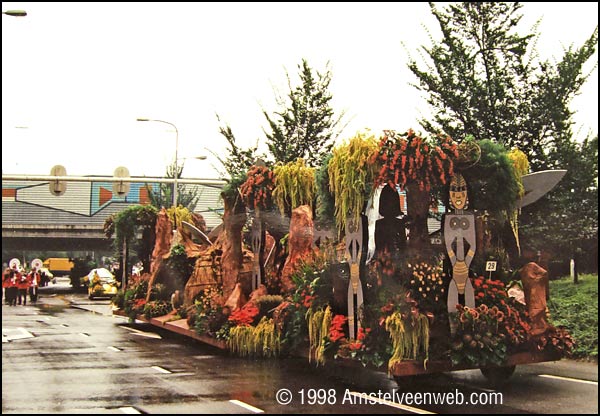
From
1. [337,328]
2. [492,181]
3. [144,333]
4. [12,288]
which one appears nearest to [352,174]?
[492,181]

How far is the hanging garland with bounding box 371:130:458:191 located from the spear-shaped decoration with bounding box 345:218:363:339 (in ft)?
2.46

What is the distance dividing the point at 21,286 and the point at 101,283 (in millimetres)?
3862

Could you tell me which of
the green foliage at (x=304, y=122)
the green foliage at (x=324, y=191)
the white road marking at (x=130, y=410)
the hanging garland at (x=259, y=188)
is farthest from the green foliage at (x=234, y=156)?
the white road marking at (x=130, y=410)

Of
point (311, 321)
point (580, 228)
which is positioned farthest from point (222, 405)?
point (580, 228)

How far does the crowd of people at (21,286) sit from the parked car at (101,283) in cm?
123

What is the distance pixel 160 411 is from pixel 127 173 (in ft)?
18.8

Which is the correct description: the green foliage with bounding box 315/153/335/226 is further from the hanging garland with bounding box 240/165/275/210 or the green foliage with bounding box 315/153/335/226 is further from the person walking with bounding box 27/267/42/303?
the person walking with bounding box 27/267/42/303

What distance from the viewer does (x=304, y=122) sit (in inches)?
628

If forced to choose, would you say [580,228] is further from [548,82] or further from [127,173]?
[127,173]

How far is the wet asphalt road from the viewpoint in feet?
22.5

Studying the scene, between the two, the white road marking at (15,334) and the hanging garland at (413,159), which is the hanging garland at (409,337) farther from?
the white road marking at (15,334)

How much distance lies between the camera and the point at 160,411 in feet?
21.4

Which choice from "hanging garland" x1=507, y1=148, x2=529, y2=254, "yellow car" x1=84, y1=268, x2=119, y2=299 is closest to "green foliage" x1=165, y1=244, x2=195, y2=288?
"yellow car" x1=84, y1=268, x2=119, y2=299

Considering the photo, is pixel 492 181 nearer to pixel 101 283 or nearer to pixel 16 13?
pixel 16 13
